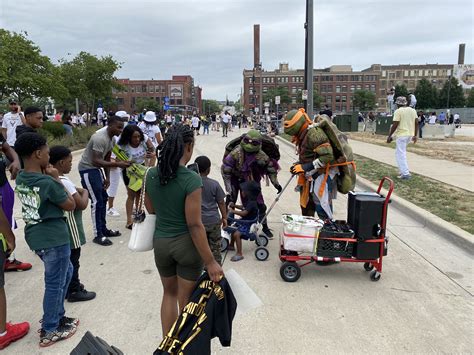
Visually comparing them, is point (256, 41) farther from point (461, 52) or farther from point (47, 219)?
point (47, 219)

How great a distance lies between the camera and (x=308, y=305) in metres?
3.66

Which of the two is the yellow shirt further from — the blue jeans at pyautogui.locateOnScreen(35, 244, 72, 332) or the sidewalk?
the blue jeans at pyautogui.locateOnScreen(35, 244, 72, 332)

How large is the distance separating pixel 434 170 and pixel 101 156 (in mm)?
9058

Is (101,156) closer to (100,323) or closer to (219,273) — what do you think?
(100,323)

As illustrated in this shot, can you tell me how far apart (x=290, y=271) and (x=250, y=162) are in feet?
5.25

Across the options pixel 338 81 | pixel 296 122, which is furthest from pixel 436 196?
pixel 338 81

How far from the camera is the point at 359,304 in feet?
12.1

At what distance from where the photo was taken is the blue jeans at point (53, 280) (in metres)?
2.98

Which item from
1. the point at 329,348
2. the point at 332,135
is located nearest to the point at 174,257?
the point at 329,348

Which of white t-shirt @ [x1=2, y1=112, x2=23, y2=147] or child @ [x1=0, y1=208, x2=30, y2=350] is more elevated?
white t-shirt @ [x1=2, y1=112, x2=23, y2=147]

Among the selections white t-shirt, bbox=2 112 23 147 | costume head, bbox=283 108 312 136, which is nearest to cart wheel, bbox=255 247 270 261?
costume head, bbox=283 108 312 136

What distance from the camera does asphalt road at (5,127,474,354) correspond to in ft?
10.0

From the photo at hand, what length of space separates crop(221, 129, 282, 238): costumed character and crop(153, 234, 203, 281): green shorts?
2.61m

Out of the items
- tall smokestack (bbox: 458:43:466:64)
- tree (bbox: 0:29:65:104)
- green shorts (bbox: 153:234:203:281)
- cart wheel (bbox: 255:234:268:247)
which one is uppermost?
tall smokestack (bbox: 458:43:466:64)
